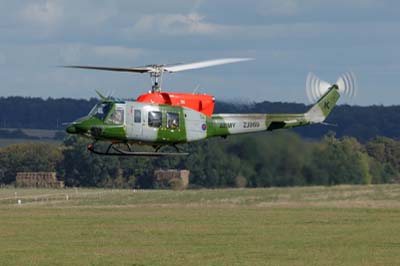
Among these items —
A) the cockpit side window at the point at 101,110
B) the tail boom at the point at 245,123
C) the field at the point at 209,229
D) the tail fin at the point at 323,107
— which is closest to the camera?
the cockpit side window at the point at 101,110

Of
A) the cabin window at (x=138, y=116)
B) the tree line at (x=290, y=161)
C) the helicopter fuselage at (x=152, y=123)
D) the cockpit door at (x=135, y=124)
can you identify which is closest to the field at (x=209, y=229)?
the tree line at (x=290, y=161)

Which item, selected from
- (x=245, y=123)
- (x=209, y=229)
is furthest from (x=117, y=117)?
(x=209, y=229)

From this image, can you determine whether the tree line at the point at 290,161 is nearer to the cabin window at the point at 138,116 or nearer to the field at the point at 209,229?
the field at the point at 209,229

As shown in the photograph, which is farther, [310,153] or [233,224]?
[233,224]

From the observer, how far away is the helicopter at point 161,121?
4122 centimetres

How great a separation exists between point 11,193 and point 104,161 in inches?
1843

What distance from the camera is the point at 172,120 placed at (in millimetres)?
41406

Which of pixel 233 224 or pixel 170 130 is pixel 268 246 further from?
pixel 233 224

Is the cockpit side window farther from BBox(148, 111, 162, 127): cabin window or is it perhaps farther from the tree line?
the tree line

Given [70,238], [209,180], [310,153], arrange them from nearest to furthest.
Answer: [310,153] → [209,180] → [70,238]

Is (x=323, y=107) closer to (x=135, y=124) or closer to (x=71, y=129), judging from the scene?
(x=135, y=124)

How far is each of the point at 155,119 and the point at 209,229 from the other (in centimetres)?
2251

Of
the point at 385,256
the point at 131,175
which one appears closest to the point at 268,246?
the point at 385,256

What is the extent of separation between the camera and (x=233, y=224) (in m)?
67.9
